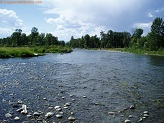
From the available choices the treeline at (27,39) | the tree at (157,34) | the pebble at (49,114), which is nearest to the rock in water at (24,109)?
the pebble at (49,114)

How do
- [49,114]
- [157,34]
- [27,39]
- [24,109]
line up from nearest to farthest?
[49,114], [24,109], [157,34], [27,39]

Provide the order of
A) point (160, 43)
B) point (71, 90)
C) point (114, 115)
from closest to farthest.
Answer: point (114, 115) < point (71, 90) < point (160, 43)

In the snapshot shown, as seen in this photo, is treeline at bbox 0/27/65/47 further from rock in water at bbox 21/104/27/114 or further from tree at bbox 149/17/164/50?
rock in water at bbox 21/104/27/114

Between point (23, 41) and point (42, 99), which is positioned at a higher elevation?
point (23, 41)

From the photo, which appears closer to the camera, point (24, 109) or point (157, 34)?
point (24, 109)

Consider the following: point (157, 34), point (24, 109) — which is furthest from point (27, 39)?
point (24, 109)

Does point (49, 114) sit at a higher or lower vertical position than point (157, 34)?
lower

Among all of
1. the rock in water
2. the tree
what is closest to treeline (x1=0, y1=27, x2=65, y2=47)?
the tree

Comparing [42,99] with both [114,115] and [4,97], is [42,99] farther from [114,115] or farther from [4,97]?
[114,115]

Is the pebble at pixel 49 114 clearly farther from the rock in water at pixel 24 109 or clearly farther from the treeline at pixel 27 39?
the treeline at pixel 27 39

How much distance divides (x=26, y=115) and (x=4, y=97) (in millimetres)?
4402

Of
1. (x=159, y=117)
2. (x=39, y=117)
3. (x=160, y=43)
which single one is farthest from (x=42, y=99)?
(x=160, y=43)

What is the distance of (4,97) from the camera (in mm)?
13898

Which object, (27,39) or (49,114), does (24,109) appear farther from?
(27,39)
